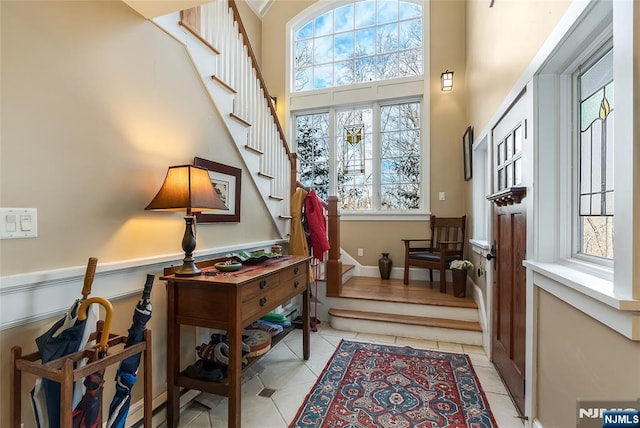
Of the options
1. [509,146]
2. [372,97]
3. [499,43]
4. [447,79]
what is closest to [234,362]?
[509,146]

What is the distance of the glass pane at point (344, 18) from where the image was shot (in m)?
4.74

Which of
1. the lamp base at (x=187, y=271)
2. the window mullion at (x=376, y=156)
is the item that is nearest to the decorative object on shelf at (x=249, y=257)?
the lamp base at (x=187, y=271)

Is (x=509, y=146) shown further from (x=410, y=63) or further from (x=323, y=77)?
(x=323, y=77)

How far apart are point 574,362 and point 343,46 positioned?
4861 mm

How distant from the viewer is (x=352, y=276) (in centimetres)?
455

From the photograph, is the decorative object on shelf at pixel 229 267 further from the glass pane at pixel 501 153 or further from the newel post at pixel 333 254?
the glass pane at pixel 501 153

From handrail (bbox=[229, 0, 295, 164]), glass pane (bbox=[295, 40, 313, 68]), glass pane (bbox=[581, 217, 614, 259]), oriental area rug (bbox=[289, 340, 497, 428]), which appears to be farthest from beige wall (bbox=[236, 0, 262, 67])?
glass pane (bbox=[581, 217, 614, 259])

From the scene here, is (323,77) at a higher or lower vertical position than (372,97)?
higher

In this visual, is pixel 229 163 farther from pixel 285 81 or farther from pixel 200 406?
pixel 285 81

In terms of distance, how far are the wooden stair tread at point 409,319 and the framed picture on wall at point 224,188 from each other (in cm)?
165

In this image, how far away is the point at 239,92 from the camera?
2.51m

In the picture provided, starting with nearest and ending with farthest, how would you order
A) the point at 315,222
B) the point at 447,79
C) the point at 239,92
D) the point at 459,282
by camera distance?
the point at 239,92
the point at 315,222
the point at 459,282
the point at 447,79

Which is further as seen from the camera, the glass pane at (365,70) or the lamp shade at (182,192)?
the glass pane at (365,70)

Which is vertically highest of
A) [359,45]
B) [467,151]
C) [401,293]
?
[359,45]
